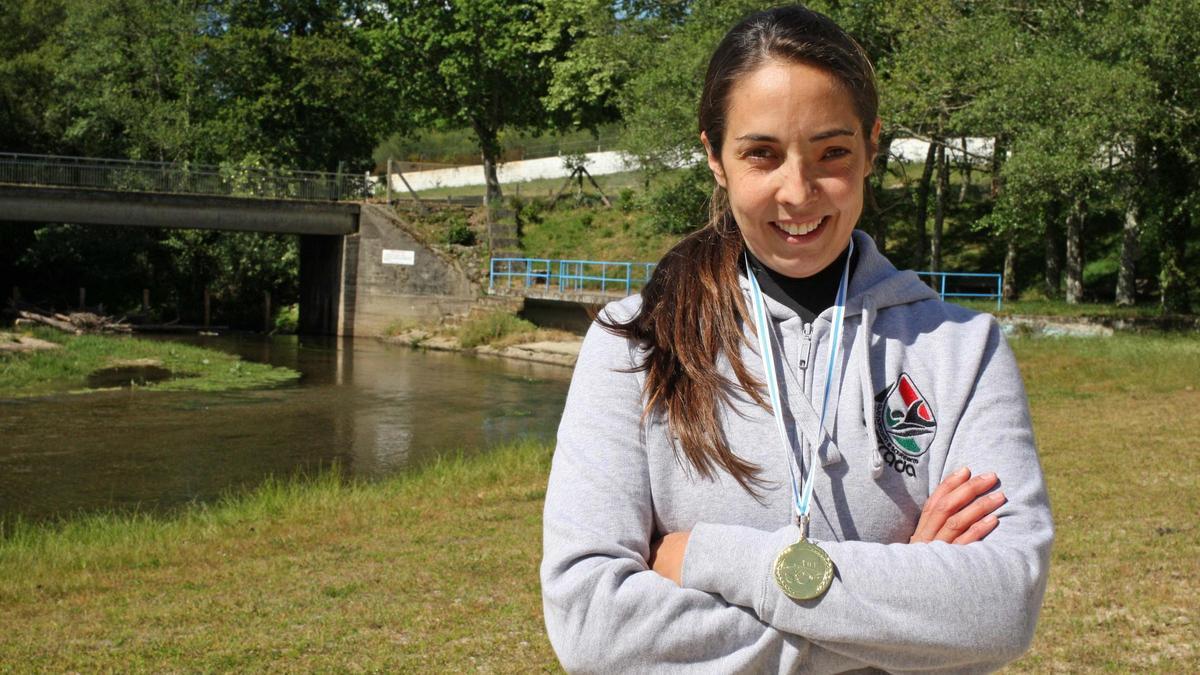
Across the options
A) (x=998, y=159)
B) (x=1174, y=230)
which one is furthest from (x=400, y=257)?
(x=1174, y=230)

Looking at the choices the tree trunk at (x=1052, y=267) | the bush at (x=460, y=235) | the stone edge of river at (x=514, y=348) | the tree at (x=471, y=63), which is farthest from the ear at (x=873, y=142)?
the tree at (x=471, y=63)

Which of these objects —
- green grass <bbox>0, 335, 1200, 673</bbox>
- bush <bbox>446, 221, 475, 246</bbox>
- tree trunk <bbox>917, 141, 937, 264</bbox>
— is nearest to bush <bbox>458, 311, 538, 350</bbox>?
bush <bbox>446, 221, 475, 246</bbox>

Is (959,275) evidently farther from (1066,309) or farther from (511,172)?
(511,172)

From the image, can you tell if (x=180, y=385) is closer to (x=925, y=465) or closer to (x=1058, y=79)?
(x=1058, y=79)

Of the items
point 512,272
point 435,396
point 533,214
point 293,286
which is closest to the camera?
point 435,396

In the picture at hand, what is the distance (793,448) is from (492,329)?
118 feet

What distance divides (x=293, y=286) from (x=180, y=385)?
23674 mm

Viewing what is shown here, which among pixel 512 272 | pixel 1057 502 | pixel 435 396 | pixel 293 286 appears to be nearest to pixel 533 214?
pixel 512 272

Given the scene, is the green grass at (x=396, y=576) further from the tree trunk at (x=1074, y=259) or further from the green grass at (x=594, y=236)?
the green grass at (x=594, y=236)

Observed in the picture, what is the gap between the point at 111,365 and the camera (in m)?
28.7

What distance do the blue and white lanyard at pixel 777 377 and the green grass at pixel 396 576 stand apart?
4.02 metres

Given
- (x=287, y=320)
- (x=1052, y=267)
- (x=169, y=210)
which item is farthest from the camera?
(x=287, y=320)

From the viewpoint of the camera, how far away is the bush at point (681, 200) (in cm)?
2967

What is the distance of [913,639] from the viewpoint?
6.34 feet
